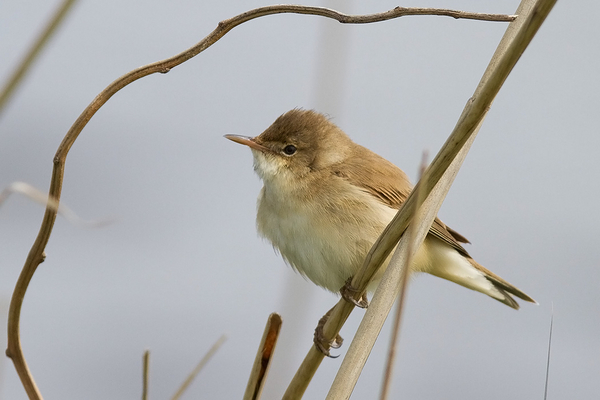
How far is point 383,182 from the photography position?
290 cm

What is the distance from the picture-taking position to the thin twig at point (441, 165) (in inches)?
36.9

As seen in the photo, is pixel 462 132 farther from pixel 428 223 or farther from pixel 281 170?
pixel 281 170

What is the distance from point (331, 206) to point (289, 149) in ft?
1.53

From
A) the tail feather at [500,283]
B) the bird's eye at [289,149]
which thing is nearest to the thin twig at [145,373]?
the bird's eye at [289,149]

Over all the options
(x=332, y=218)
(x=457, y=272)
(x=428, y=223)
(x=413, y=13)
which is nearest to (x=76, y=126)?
(x=413, y=13)

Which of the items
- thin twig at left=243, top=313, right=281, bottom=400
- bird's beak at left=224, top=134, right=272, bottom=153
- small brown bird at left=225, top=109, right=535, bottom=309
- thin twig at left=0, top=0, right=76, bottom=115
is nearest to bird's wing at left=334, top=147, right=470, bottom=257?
small brown bird at left=225, top=109, right=535, bottom=309

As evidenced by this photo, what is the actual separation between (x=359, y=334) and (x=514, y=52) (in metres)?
0.67

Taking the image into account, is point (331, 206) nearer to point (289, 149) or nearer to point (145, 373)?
point (289, 149)

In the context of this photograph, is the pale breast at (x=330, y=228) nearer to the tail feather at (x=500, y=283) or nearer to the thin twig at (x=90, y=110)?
the tail feather at (x=500, y=283)

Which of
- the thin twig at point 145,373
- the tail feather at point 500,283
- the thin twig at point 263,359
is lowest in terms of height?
the thin twig at point 145,373

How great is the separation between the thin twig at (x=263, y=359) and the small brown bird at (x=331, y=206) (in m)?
1.09

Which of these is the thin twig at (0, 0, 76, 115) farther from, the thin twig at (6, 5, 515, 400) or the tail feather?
Result: the tail feather

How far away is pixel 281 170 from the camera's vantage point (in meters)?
2.89

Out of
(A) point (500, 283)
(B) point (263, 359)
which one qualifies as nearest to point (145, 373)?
(B) point (263, 359)
